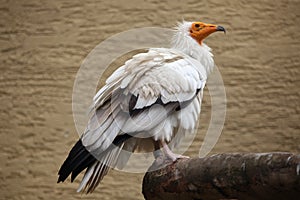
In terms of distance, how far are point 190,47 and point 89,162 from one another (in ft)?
3.04

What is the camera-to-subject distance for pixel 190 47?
321 centimetres

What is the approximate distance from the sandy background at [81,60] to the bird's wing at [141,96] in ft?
4.72

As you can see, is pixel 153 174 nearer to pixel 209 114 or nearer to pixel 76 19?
pixel 209 114

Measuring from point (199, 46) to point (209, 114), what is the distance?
3.82ft

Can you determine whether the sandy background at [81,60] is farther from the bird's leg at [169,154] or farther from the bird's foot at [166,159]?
the bird's foot at [166,159]

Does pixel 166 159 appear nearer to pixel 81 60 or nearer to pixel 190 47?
pixel 190 47

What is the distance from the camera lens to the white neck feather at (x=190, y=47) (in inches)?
125

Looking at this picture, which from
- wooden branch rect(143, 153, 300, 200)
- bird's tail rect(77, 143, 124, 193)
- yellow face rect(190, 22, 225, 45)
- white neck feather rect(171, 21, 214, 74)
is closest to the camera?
wooden branch rect(143, 153, 300, 200)

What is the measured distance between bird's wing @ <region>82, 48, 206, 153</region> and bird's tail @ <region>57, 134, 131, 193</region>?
0.12 ft

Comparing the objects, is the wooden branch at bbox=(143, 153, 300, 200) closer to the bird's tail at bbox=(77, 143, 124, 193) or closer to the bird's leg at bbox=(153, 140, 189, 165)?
the bird's leg at bbox=(153, 140, 189, 165)

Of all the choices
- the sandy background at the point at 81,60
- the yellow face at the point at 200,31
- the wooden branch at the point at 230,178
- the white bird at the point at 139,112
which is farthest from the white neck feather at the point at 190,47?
the sandy background at the point at 81,60

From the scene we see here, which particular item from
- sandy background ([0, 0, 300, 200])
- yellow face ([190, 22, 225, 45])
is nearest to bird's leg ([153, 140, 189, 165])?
yellow face ([190, 22, 225, 45])

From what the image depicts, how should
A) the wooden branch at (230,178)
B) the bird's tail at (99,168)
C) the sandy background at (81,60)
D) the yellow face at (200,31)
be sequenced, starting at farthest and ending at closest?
A: the sandy background at (81,60) → the yellow face at (200,31) → the bird's tail at (99,168) → the wooden branch at (230,178)

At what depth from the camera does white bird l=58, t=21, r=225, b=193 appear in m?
2.63
